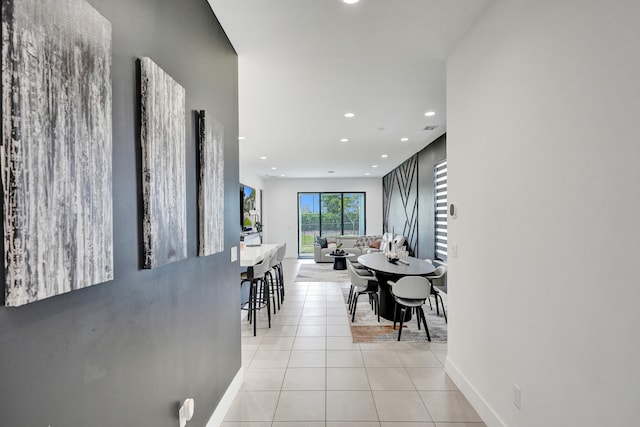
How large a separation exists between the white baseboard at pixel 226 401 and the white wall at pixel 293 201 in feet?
28.7

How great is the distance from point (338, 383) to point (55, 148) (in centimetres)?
260

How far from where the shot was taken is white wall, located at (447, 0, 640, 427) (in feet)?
3.86

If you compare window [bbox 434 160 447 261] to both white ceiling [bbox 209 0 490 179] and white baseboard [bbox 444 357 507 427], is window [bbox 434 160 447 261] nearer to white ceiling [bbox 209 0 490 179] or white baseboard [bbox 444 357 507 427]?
white ceiling [bbox 209 0 490 179]

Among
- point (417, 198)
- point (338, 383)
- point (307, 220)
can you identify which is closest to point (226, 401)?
point (338, 383)

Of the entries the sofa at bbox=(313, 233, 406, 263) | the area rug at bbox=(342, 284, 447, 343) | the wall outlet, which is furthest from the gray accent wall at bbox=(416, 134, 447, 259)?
the wall outlet

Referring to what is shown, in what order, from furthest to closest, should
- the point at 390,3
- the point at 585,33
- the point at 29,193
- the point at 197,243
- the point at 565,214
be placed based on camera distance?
the point at 390,3 < the point at 197,243 < the point at 565,214 < the point at 585,33 < the point at 29,193

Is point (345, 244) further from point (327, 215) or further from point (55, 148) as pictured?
point (55, 148)

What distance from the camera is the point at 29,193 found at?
78 cm

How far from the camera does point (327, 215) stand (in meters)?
11.5

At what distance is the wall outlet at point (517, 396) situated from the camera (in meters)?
1.81

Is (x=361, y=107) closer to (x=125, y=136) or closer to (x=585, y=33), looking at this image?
(x=585, y=33)

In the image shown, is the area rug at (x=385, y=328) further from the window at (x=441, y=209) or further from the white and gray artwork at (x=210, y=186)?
the white and gray artwork at (x=210, y=186)

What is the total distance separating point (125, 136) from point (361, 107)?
3.24 metres

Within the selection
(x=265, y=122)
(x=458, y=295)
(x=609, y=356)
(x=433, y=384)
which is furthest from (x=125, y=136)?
(x=265, y=122)
